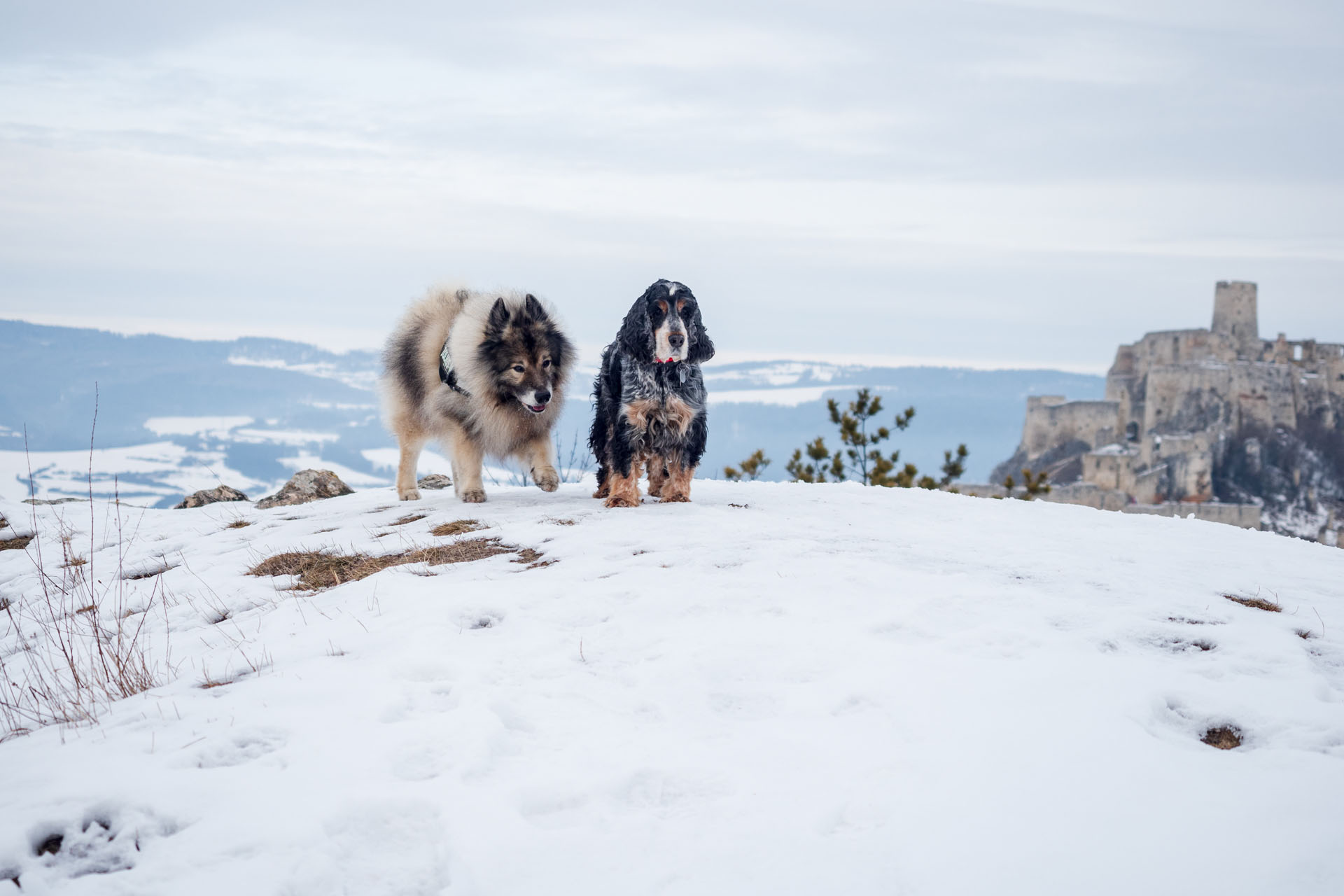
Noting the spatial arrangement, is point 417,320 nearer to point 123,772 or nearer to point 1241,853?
point 123,772

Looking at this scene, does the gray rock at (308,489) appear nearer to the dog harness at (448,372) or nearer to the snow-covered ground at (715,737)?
the dog harness at (448,372)

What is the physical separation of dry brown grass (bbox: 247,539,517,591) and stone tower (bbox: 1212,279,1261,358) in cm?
8549

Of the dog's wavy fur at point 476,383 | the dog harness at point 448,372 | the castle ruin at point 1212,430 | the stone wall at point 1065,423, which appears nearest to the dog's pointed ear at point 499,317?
the dog's wavy fur at point 476,383

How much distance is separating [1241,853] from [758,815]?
4.66 feet

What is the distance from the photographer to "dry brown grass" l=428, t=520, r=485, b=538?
21.9 ft

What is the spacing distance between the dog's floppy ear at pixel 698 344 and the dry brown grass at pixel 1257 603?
397 cm

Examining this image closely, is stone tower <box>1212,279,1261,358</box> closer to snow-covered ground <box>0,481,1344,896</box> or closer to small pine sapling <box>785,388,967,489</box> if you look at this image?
small pine sapling <box>785,388,967,489</box>

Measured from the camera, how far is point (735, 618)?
4473 mm

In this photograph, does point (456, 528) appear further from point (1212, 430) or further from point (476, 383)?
point (1212, 430)

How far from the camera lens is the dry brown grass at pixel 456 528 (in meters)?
6.68

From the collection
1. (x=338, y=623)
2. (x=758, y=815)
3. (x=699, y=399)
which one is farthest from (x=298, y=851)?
(x=699, y=399)

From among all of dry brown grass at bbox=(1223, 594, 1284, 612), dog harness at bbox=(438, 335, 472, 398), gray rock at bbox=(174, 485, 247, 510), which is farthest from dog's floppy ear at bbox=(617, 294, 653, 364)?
gray rock at bbox=(174, 485, 247, 510)

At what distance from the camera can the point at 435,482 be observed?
427 inches

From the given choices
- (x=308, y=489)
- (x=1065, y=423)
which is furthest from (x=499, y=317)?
(x=1065, y=423)
